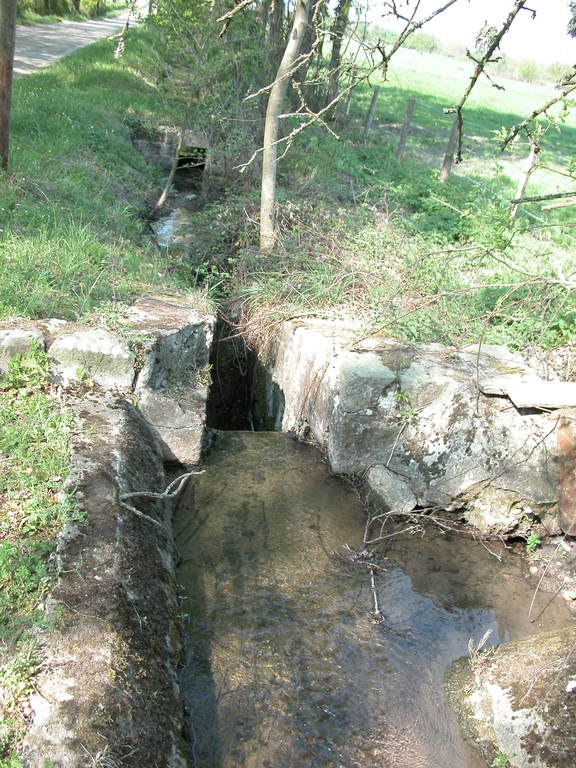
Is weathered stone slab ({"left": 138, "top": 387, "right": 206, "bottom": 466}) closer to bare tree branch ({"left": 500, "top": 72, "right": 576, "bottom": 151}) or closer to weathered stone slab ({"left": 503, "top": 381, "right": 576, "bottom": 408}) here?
weathered stone slab ({"left": 503, "top": 381, "right": 576, "bottom": 408})

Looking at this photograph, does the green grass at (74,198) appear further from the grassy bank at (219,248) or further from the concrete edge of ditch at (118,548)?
the concrete edge of ditch at (118,548)

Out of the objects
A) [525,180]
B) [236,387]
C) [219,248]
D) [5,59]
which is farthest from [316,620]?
[5,59]

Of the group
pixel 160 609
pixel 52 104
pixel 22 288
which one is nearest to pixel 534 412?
pixel 160 609

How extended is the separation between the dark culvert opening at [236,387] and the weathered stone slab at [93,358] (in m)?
2.66

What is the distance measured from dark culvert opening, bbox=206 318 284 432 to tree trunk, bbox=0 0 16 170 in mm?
3228

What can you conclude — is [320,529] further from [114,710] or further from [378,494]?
[114,710]

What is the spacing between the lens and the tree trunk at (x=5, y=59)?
621 cm

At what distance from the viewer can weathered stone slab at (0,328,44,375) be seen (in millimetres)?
4066

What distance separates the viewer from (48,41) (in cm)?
1786

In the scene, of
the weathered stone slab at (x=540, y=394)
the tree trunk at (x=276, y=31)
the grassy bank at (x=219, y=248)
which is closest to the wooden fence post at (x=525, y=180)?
the grassy bank at (x=219, y=248)

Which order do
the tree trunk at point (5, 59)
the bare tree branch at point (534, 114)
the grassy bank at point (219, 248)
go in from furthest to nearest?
1. the tree trunk at point (5, 59)
2. the grassy bank at point (219, 248)
3. the bare tree branch at point (534, 114)

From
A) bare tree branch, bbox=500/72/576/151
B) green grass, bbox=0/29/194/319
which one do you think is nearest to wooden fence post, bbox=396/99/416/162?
green grass, bbox=0/29/194/319

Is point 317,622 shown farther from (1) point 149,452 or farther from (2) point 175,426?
(2) point 175,426

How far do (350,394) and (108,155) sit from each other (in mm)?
7025
